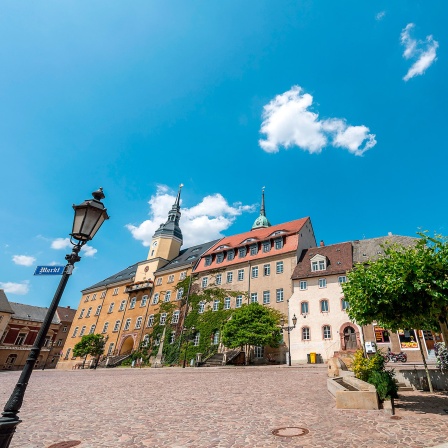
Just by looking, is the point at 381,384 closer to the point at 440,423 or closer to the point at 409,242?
the point at 440,423

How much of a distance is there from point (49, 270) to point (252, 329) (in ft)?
80.6

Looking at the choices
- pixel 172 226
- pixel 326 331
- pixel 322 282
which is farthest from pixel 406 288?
pixel 172 226

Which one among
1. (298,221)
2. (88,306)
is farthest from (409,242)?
(88,306)

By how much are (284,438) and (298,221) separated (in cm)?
3596

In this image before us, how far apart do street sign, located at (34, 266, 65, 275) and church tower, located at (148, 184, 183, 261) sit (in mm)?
45694

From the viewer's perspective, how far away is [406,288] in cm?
890

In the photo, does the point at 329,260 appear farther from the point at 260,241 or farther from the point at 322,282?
the point at 260,241

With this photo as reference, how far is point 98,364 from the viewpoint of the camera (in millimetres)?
41688

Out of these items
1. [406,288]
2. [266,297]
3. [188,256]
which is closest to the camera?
[406,288]

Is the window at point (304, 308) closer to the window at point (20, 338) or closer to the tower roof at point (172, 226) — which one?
the tower roof at point (172, 226)

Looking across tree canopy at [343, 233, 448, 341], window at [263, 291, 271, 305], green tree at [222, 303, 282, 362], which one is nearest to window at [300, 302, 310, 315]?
green tree at [222, 303, 282, 362]

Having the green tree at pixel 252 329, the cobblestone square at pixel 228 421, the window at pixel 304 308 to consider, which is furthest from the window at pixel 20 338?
the cobblestone square at pixel 228 421

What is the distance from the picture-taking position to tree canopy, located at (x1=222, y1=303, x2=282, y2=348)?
26.7 meters

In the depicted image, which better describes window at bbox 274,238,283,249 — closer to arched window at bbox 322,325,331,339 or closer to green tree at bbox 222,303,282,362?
green tree at bbox 222,303,282,362
